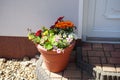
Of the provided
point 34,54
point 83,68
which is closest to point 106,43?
point 83,68

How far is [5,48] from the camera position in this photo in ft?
13.3

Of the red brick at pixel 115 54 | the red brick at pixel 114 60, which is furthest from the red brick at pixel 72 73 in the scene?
the red brick at pixel 115 54

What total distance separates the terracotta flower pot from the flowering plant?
0.06 meters

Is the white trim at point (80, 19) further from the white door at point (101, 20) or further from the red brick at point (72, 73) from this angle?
the red brick at point (72, 73)

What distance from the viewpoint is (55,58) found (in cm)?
320

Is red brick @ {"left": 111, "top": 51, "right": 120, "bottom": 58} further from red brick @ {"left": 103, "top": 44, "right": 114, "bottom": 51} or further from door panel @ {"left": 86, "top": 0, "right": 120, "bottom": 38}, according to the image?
door panel @ {"left": 86, "top": 0, "right": 120, "bottom": 38}

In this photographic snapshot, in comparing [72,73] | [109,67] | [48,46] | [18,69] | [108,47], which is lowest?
[18,69]

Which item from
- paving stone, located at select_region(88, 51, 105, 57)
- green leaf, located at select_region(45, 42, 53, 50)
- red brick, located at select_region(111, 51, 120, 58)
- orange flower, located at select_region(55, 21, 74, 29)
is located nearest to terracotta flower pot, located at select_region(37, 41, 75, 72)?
green leaf, located at select_region(45, 42, 53, 50)

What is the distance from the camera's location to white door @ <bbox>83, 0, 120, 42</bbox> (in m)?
3.63

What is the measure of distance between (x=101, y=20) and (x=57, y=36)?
36.8 inches

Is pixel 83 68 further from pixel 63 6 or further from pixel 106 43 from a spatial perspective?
pixel 63 6

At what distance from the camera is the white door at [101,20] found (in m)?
3.63

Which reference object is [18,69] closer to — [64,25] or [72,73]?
[72,73]

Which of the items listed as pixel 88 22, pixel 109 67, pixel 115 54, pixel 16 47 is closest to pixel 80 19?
pixel 88 22
